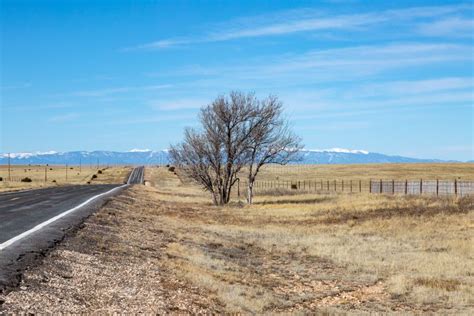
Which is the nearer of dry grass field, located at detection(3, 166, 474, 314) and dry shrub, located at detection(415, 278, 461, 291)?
dry grass field, located at detection(3, 166, 474, 314)

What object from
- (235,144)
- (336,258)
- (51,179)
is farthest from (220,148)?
(51,179)

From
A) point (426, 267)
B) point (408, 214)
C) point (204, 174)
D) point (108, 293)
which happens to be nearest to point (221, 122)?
point (204, 174)

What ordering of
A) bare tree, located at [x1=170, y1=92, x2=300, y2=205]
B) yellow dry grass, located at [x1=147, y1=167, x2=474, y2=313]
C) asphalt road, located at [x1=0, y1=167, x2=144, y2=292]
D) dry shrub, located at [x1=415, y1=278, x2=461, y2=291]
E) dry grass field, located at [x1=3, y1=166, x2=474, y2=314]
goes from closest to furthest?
dry grass field, located at [x1=3, y1=166, x2=474, y2=314] → asphalt road, located at [x1=0, y1=167, x2=144, y2=292] → yellow dry grass, located at [x1=147, y1=167, x2=474, y2=313] → dry shrub, located at [x1=415, y1=278, x2=461, y2=291] → bare tree, located at [x1=170, y1=92, x2=300, y2=205]

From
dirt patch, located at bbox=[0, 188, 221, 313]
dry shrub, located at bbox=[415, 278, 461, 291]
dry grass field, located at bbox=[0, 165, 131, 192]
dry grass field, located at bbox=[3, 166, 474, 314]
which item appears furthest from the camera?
dry grass field, located at bbox=[0, 165, 131, 192]

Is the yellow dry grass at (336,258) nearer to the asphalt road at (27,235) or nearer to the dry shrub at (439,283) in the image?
the dry shrub at (439,283)

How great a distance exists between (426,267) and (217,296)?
29.2ft

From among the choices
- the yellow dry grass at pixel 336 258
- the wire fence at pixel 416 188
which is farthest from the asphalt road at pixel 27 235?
the wire fence at pixel 416 188

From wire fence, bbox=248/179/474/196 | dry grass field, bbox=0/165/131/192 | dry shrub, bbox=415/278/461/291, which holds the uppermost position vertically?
wire fence, bbox=248/179/474/196

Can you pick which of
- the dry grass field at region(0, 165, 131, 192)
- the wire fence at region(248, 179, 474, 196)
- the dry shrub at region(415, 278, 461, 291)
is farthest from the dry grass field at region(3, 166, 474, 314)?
the dry grass field at region(0, 165, 131, 192)

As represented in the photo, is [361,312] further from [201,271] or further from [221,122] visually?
[221,122]

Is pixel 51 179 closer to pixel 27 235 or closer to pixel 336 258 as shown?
pixel 336 258

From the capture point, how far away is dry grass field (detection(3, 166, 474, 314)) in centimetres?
1055

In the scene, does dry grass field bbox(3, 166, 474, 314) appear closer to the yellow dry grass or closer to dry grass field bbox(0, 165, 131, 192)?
the yellow dry grass

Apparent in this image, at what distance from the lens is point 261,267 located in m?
18.4
